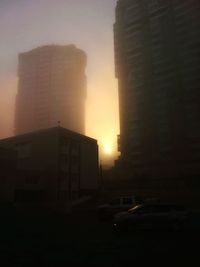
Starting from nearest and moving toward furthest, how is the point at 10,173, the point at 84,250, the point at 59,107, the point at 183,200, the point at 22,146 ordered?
the point at 84,250
the point at 10,173
the point at 183,200
the point at 22,146
the point at 59,107

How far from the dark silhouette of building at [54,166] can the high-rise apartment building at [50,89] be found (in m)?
73.0

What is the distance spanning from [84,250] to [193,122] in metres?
65.2

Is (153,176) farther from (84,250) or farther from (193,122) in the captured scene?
(84,250)

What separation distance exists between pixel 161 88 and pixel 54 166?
40.9m

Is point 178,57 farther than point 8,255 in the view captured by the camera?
Yes

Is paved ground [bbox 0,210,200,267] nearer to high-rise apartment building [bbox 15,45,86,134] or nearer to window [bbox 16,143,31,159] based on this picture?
window [bbox 16,143,31,159]

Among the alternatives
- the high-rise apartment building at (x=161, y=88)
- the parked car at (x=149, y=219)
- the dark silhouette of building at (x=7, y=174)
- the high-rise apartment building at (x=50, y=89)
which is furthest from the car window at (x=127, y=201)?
the high-rise apartment building at (x=50, y=89)

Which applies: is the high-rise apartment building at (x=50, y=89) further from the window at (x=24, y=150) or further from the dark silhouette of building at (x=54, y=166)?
the dark silhouette of building at (x=54, y=166)

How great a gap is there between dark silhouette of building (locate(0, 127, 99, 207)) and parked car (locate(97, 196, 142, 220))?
24.7 metres

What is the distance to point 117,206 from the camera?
26188mm

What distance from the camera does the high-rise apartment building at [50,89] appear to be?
438ft

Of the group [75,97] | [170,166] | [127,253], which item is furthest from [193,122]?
[75,97]

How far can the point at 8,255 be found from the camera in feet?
40.0

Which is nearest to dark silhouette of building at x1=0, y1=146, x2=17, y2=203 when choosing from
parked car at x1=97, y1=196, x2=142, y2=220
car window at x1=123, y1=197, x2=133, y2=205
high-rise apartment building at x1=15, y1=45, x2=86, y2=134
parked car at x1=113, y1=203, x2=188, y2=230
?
parked car at x1=97, y1=196, x2=142, y2=220
